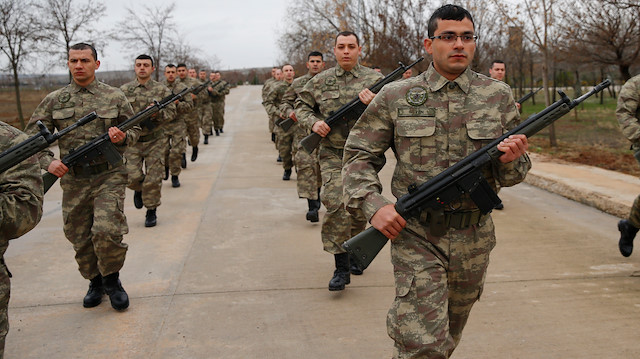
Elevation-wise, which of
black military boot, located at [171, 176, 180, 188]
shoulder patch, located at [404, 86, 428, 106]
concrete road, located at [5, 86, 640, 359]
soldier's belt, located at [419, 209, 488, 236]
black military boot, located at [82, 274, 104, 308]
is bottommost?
concrete road, located at [5, 86, 640, 359]

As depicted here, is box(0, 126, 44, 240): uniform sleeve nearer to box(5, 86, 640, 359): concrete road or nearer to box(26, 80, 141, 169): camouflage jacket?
box(5, 86, 640, 359): concrete road

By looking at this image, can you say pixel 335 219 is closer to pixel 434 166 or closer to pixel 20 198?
pixel 434 166

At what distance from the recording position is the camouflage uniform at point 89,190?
4500 millimetres

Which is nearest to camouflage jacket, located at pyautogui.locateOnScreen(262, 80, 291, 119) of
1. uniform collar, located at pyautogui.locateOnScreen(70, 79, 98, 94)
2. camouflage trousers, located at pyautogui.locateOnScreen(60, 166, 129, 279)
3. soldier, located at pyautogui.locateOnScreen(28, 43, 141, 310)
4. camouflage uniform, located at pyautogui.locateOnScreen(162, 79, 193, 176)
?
camouflage uniform, located at pyautogui.locateOnScreen(162, 79, 193, 176)

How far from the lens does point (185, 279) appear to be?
Result: 5.19 m

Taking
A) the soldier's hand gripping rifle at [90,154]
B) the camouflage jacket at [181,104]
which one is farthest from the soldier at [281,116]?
the soldier's hand gripping rifle at [90,154]

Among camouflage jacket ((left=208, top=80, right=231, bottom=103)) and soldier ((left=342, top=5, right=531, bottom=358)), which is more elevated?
camouflage jacket ((left=208, top=80, right=231, bottom=103))

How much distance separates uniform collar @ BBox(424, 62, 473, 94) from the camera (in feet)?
9.20

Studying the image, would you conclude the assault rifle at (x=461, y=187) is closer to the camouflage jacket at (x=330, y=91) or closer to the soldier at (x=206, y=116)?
the camouflage jacket at (x=330, y=91)

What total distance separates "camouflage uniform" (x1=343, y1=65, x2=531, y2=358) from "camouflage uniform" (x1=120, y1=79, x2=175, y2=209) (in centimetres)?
473

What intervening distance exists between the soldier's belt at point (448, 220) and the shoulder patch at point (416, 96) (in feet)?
1.73

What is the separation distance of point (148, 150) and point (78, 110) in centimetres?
300

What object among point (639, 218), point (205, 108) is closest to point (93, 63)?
point (639, 218)

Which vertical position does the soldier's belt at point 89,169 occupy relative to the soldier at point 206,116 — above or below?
below
